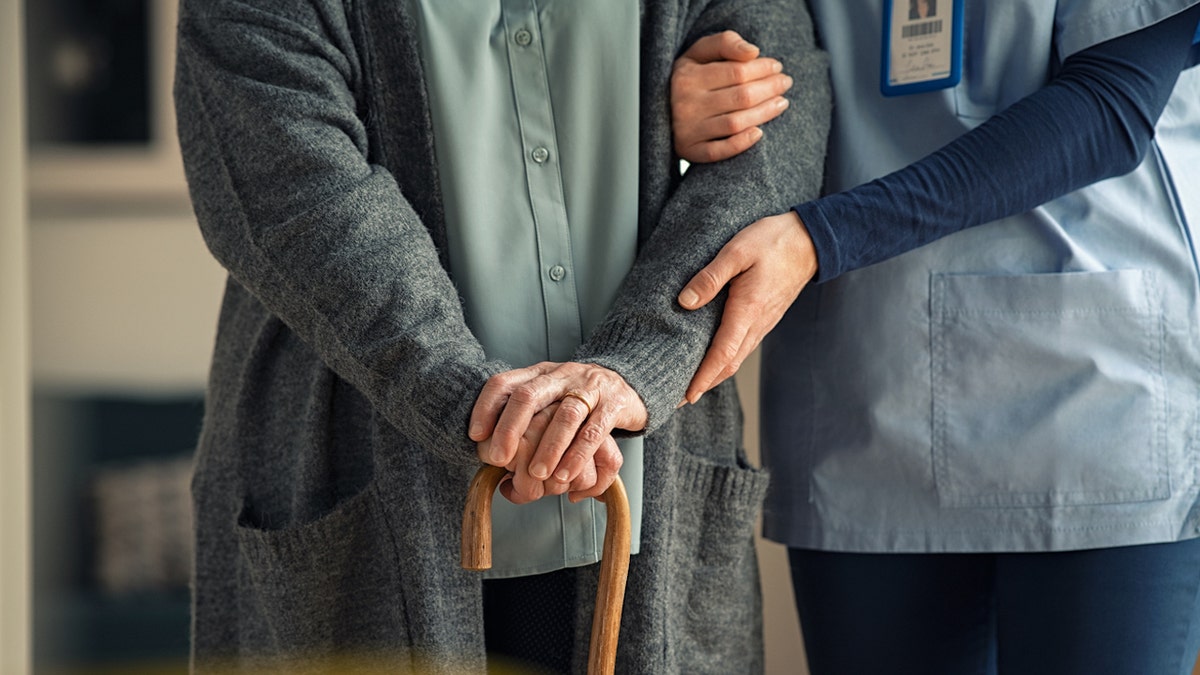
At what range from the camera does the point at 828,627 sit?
1.18m

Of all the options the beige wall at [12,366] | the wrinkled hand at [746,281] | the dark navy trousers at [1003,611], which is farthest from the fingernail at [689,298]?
the beige wall at [12,366]

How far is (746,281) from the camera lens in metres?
0.98

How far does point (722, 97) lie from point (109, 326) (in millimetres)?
2806

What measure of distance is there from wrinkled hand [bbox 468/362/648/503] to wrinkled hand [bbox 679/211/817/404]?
0.37ft

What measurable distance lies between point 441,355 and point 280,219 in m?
0.19

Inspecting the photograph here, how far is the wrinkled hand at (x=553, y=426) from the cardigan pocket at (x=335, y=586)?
0.19 metres

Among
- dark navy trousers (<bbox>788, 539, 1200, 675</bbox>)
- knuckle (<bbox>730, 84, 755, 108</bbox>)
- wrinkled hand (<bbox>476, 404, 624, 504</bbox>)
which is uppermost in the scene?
knuckle (<bbox>730, 84, 755, 108</bbox>)

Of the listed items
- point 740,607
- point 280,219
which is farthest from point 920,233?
point 280,219

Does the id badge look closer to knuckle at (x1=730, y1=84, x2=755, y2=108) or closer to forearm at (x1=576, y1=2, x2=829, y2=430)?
forearm at (x1=576, y1=2, x2=829, y2=430)

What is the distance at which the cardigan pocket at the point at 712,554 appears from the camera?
42.9 inches

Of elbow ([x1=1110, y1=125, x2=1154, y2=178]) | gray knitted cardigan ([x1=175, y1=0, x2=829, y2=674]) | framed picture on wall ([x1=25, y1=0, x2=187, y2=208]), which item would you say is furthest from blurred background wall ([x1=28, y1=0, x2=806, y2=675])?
elbow ([x1=1110, y1=125, x2=1154, y2=178])

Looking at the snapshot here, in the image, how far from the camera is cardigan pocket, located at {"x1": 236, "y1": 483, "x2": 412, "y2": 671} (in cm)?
101

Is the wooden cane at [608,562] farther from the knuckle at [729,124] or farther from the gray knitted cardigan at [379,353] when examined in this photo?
the knuckle at [729,124]

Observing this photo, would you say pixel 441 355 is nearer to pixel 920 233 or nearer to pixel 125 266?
pixel 920 233
